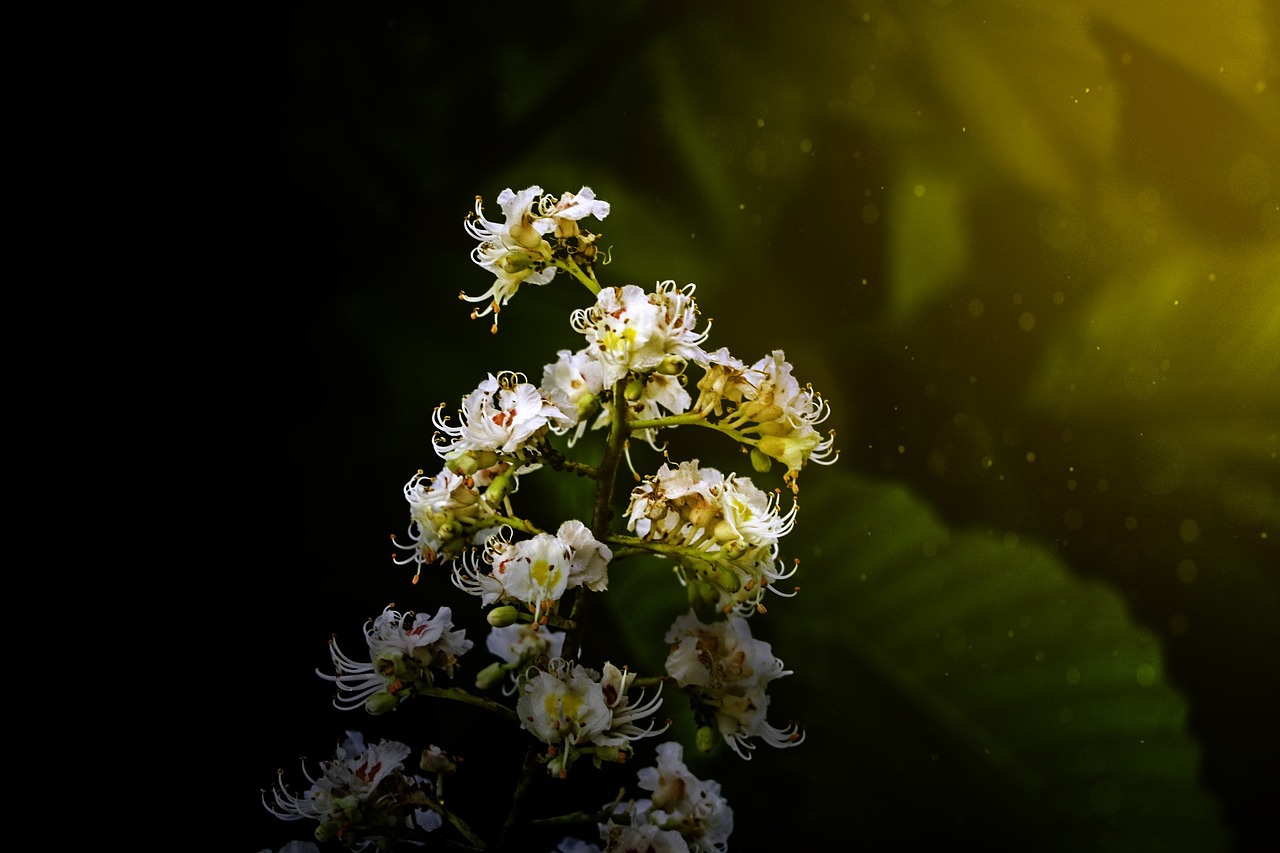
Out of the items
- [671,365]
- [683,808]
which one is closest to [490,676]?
[683,808]

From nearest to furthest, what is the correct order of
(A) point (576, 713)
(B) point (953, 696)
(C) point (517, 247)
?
(A) point (576, 713), (C) point (517, 247), (B) point (953, 696)

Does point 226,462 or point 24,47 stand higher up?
point 24,47

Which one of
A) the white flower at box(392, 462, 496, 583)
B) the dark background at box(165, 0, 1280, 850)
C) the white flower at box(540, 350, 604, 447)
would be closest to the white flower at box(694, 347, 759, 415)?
the white flower at box(540, 350, 604, 447)

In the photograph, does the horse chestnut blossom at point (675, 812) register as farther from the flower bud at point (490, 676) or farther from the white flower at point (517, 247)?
the white flower at point (517, 247)

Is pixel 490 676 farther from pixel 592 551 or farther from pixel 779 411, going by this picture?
pixel 779 411

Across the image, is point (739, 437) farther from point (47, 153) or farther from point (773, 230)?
point (47, 153)

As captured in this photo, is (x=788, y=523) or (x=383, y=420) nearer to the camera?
(x=788, y=523)

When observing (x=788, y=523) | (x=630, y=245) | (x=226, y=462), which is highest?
(x=788, y=523)

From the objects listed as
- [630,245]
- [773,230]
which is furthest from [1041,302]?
[630,245]
